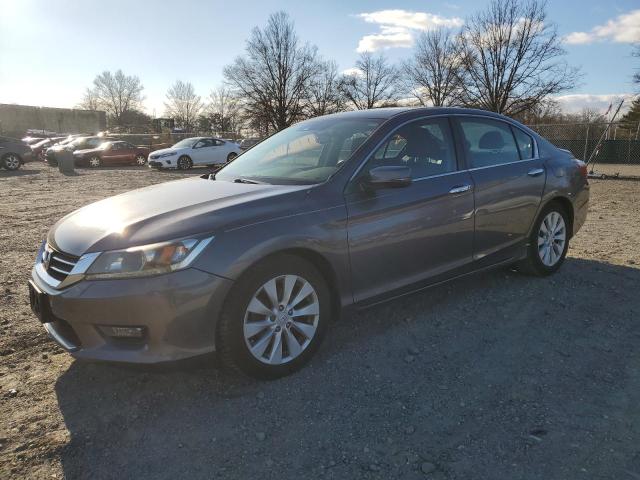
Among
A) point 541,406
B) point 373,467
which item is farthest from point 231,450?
point 541,406

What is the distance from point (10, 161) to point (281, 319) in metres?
22.4

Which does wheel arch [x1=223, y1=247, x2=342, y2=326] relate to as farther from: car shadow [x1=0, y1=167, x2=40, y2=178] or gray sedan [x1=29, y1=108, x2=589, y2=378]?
car shadow [x1=0, y1=167, x2=40, y2=178]

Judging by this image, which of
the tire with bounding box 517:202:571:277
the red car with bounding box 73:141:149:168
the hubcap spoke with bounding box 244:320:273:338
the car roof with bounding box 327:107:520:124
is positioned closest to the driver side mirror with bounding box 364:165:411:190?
the car roof with bounding box 327:107:520:124

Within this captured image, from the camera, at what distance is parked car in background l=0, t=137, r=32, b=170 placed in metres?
20.9

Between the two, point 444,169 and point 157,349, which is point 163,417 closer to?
point 157,349

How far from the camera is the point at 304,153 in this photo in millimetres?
3908

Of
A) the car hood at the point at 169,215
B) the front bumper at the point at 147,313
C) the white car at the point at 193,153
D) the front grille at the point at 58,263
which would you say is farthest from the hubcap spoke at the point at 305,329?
the white car at the point at 193,153

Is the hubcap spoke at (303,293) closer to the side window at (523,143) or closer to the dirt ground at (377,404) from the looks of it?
the dirt ground at (377,404)

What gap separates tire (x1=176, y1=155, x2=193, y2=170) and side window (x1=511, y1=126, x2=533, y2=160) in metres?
18.8

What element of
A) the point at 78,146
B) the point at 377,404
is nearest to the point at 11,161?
the point at 78,146

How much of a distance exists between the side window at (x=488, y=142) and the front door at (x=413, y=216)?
9.1 inches

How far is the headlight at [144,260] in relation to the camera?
8.61ft

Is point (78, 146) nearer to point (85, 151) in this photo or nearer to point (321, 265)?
point (85, 151)

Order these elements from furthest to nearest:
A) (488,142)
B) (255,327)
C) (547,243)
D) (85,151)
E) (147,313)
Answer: (85,151)
(547,243)
(488,142)
(255,327)
(147,313)
